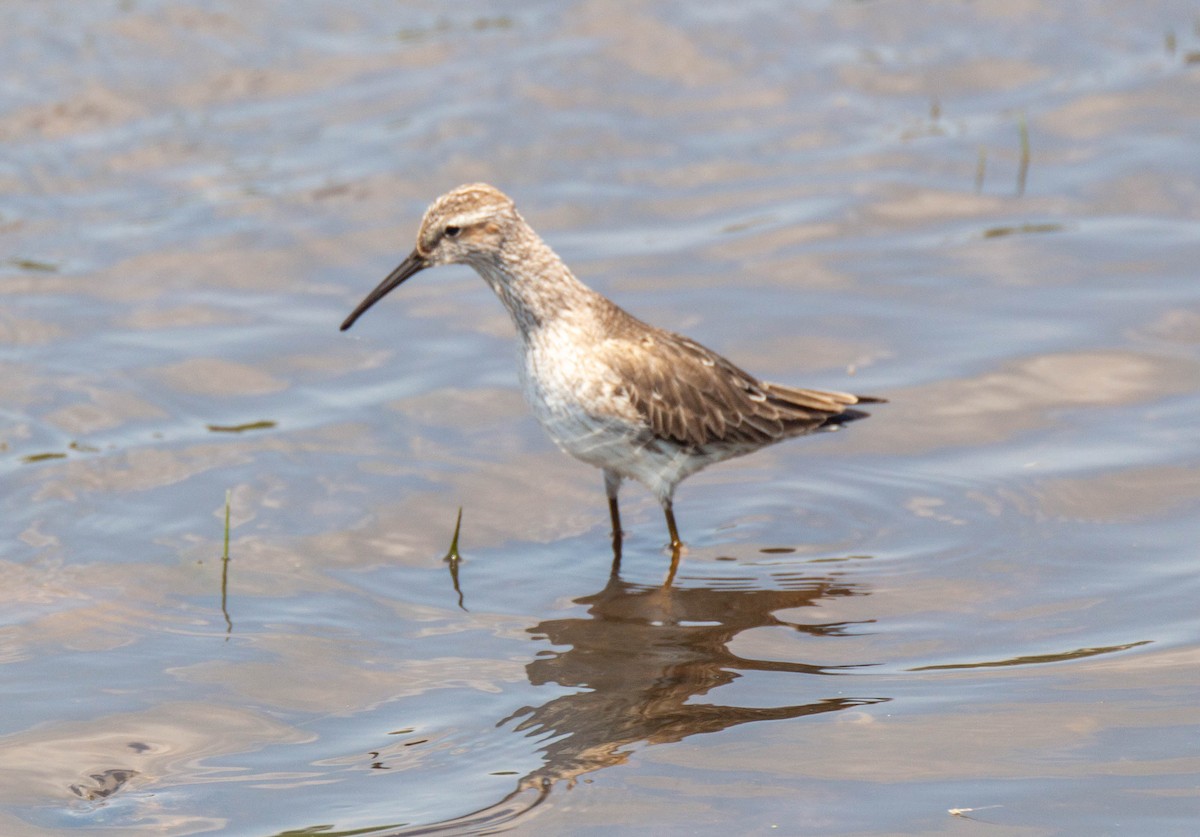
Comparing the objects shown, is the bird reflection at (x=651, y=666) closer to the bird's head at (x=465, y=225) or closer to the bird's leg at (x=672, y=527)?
the bird's leg at (x=672, y=527)

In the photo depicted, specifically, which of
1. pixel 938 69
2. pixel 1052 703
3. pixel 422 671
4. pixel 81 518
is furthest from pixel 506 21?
Result: pixel 1052 703

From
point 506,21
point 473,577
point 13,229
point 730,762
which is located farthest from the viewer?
point 506,21

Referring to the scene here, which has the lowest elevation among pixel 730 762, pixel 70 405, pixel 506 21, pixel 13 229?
pixel 730 762

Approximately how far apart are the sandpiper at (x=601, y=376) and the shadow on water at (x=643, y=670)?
638 millimetres

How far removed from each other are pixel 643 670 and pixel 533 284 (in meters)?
2.15

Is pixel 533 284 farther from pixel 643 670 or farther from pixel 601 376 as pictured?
pixel 643 670

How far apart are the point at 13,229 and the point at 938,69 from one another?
802 centimetres

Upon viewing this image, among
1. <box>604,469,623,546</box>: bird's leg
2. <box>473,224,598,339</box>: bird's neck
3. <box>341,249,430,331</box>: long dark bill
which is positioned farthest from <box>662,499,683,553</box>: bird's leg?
<box>341,249,430,331</box>: long dark bill

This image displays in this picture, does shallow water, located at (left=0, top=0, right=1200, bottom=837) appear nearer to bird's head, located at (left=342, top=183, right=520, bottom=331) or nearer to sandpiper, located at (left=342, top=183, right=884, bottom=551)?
sandpiper, located at (left=342, top=183, right=884, bottom=551)

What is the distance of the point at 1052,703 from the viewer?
5.72 m

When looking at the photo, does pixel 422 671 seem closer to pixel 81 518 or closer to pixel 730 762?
pixel 730 762

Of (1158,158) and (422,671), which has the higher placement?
(1158,158)

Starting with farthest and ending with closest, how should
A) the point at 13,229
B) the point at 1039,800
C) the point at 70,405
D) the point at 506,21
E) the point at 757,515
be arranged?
the point at 506,21 < the point at 13,229 < the point at 70,405 < the point at 757,515 < the point at 1039,800

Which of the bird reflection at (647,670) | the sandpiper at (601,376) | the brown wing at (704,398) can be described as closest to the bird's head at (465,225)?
the sandpiper at (601,376)
